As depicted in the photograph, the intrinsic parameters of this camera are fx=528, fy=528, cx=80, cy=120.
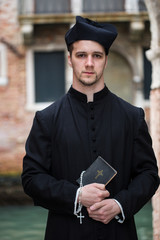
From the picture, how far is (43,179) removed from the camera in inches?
92.5

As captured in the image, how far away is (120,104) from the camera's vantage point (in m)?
2.54

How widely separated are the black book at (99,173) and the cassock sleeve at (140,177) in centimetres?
10

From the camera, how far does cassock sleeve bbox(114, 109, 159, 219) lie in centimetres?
236

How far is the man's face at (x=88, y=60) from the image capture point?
7.82 feet

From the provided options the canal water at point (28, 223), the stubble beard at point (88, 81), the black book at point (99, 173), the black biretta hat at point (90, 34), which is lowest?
the canal water at point (28, 223)

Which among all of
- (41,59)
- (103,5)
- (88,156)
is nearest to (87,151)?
(88,156)

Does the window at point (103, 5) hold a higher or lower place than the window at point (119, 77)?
higher

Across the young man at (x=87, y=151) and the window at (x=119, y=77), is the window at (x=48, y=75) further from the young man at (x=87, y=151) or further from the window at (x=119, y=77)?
the young man at (x=87, y=151)

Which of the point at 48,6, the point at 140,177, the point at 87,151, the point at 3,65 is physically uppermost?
the point at 48,6

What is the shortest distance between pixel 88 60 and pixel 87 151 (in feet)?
1.37

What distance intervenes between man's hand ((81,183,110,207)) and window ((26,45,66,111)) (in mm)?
10765

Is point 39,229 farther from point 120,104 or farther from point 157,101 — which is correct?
point 120,104

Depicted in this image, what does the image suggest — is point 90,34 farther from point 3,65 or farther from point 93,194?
point 3,65

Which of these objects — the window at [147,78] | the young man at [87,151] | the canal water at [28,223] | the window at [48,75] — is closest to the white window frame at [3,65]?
the window at [48,75]
